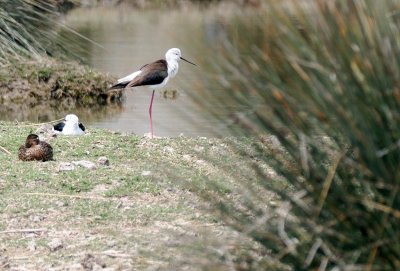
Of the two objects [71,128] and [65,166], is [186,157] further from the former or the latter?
[71,128]

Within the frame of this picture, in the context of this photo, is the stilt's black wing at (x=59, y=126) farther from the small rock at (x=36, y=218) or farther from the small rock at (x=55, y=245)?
the small rock at (x=55, y=245)

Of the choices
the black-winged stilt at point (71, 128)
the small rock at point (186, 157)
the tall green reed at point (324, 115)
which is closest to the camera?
the tall green reed at point (324, 115)

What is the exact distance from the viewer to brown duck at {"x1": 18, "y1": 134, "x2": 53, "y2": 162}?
7551 mm

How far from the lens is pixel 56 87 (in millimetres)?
14242

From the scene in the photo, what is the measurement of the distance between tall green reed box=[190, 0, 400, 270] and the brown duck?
441cm

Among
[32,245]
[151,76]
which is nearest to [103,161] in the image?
[32,245]

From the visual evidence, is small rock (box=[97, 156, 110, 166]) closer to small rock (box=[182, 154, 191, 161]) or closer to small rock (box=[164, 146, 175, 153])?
small rock (box=[182, 154, 191, 161])

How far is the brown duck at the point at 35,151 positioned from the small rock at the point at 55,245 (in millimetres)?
2263

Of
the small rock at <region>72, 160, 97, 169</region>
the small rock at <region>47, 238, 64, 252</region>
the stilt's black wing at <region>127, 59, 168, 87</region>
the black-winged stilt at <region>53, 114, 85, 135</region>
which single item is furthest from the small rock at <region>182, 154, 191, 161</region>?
the small rock at <region>47, 238, 64, 252</region>

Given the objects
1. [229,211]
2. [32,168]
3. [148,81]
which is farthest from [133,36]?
[229,211]

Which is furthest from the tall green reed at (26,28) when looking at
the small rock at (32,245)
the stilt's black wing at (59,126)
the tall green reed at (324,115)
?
the tall green reed at (324,115)

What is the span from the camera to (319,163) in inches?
Answer: 127

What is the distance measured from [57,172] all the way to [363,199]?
4329mm

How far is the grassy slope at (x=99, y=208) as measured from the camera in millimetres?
5051
